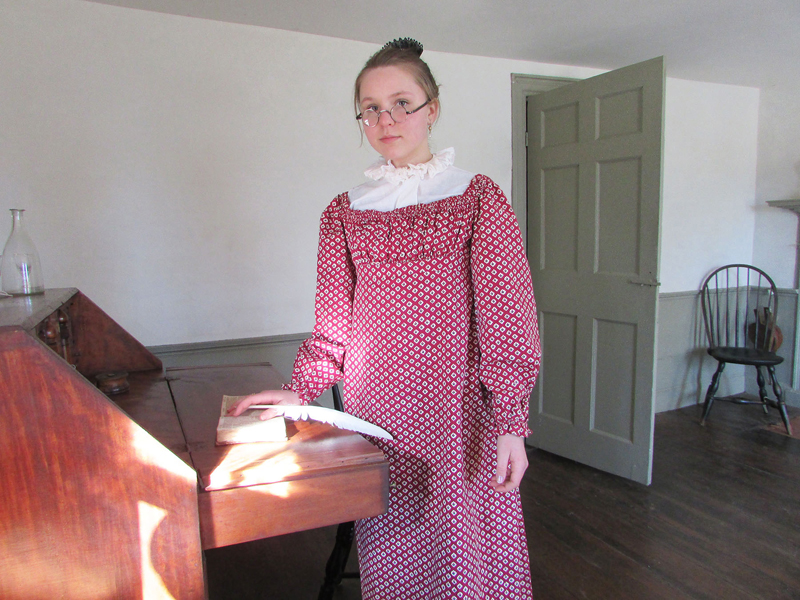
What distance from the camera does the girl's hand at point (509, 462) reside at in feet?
3.41

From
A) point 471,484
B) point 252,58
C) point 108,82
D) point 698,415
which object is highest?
point 252,58

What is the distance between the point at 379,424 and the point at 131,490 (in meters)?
0.48

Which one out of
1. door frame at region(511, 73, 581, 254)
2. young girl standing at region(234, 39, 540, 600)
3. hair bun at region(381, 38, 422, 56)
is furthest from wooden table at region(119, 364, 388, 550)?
door frame at region(511, 73, 581, 254)

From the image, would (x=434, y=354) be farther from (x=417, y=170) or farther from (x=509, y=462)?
(x=417, y=170)

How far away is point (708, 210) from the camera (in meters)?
3.89

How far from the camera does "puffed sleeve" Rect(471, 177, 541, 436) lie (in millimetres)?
1030

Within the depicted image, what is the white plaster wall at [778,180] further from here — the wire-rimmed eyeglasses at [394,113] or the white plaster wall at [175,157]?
the wire-rimmed eyeglasses at [394,113]

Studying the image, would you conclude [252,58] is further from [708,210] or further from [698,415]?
[698,415]

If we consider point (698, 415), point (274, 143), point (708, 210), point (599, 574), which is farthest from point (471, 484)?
point (708, 210)

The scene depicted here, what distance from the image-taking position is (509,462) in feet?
3.50

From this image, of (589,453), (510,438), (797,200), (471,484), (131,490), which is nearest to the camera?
(131,490)

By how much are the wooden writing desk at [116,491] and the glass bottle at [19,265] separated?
58 centimetres

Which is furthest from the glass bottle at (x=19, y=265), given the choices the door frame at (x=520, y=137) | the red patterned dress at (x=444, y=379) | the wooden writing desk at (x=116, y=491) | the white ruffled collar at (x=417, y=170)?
the door frame at (x=520, y=137)

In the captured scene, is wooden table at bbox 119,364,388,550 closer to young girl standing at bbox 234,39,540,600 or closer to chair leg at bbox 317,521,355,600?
young girl standing at bbox 234,39,540,600
